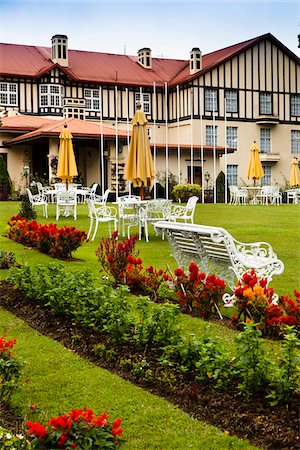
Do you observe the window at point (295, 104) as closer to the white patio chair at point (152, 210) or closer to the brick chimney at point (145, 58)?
the brick chimney at point (145, 58)

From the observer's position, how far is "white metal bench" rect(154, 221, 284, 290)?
19.5 ft

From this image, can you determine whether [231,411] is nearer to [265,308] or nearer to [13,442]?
[13,442]

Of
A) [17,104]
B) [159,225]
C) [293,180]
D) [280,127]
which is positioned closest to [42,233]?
[159,225]

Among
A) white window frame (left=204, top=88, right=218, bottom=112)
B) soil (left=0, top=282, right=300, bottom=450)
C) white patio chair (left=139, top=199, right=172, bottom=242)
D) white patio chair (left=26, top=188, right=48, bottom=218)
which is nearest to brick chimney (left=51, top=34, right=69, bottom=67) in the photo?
white window frame (left=204, top=88, right=218, bottom=112)

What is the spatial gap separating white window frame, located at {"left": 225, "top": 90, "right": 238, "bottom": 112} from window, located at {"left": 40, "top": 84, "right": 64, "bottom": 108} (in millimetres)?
8823

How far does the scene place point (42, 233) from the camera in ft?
30.0

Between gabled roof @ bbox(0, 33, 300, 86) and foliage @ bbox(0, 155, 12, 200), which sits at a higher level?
gabled roof @ bbox(0, 33, 300, 86)

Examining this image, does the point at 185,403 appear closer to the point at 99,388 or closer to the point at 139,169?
the point at 99,388

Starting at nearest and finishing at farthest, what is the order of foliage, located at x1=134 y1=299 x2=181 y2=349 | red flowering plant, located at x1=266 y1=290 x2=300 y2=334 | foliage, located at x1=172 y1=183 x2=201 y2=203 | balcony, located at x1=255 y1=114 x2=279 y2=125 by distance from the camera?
foliage, located at x1=134 y1=299 x2=181 y2=349 < red flowering plant, located at x1=266 y1=290 x2=300 y2=334 < foliage, located at x1=172 y1=183 x2=201 y2=203 < balcony, located at x1=255 y1=114 x2=279 y2=125

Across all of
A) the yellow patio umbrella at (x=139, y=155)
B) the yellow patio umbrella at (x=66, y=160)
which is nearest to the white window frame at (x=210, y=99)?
the yellow patio umbrella at (x=66, y=160)

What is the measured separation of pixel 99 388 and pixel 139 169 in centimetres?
923

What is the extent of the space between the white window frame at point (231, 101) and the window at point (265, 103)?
1578 mm

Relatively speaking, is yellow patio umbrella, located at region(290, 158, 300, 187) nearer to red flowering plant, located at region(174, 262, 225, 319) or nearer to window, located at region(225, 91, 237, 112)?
window, located at region(225, 91, 237, 112)

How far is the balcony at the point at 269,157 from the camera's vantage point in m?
34.1
